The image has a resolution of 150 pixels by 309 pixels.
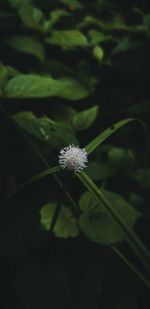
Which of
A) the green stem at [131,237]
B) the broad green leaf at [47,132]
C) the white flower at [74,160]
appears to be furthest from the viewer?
the broad green leaf at [47,132]

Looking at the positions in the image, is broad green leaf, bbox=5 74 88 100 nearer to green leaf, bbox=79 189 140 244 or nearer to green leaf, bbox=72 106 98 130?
green leaf, bbox=72 106 98 130

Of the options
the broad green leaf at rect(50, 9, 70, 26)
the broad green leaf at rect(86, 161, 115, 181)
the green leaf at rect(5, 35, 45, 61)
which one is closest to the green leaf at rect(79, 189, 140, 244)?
the broad green leaf at rect(86, 161, 115, 181)

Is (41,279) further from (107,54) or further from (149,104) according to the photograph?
(107,54)

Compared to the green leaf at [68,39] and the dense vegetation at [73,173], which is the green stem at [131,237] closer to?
the dense vegetation at [73,173]

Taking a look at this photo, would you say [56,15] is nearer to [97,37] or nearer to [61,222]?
[97,37]

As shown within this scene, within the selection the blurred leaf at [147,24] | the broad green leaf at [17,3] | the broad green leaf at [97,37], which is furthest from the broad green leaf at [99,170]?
the broad green leaf at [17,3]
